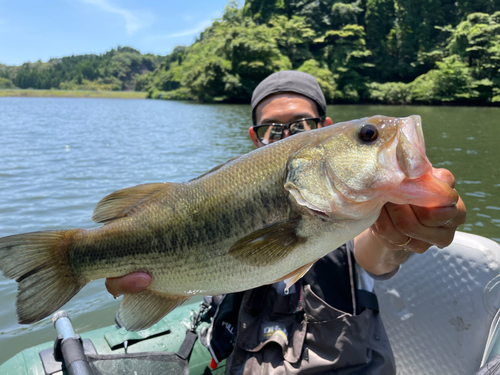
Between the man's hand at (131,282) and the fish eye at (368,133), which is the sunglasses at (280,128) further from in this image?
the man's hand at (131,282)

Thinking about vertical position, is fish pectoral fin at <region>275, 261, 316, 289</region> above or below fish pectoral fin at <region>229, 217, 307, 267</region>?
below

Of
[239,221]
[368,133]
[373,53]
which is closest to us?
[368,133]

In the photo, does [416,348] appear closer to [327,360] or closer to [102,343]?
[327,360]

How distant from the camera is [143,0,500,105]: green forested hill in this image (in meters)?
43.9

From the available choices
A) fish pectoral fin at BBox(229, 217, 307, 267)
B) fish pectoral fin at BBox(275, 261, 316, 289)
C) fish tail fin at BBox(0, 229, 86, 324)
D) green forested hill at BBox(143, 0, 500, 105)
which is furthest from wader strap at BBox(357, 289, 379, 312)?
green forested hill at BBox(143, 0, 500, 105)

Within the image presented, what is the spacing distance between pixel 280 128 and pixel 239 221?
144 cm

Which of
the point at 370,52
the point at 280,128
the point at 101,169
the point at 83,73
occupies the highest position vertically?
the point at 83,73

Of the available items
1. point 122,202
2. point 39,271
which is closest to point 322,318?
point 122,202

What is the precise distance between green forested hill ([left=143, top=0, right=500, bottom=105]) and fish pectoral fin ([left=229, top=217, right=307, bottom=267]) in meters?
49.4

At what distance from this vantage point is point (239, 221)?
1631 millimetres

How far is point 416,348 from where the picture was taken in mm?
2803

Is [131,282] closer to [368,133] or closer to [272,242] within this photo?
[272,242]

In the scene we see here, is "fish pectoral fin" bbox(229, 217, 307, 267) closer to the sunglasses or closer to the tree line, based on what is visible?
the sunglasses

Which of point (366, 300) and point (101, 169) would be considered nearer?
point (366, 300)
